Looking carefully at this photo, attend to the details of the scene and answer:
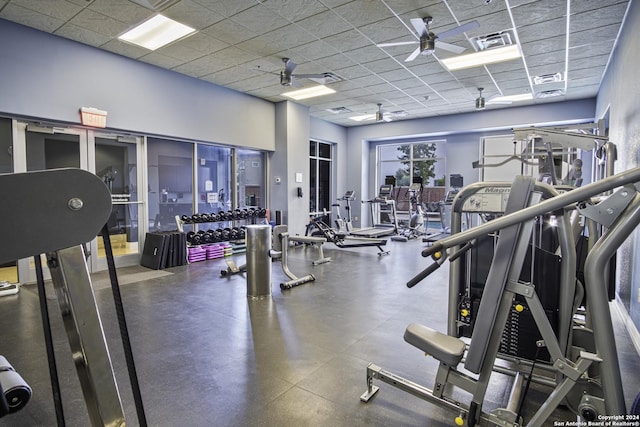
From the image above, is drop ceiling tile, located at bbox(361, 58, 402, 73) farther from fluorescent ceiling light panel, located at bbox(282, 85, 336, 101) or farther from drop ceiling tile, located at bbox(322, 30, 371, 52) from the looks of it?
fluorescent ceiling light panel, located at bbox(282, 85, 336, 101)

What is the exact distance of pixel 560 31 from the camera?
15.5 feet

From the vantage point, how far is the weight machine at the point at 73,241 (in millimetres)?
577

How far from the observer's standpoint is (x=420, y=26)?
167 inches

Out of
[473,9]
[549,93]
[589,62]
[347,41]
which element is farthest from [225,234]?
[549,93]

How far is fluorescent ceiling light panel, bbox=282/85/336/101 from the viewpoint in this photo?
24.5 ft

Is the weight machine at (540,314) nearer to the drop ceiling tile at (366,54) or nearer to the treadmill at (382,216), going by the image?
the drop ceiling tile at (366,54)

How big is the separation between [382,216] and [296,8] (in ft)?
29.0

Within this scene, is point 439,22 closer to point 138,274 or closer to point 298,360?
point 298,360

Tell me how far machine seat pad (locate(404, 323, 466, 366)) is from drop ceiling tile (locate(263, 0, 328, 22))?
3.73 metres

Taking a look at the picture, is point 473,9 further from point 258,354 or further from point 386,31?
point 258,354

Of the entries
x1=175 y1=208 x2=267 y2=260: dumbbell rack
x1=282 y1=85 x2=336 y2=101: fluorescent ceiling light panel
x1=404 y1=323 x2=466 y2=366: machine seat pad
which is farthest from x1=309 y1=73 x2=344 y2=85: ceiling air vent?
x1=404 y1=323 x2=466 y2=366: machine seat pad

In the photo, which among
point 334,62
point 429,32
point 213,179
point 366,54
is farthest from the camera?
point 213,179

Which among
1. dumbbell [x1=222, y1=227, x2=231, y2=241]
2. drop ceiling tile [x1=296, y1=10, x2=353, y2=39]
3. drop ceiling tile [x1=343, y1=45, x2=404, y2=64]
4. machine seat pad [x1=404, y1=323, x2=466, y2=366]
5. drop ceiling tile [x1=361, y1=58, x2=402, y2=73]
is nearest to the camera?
machine seat pad [x1=404, y1=323, x2=466, y2=366]

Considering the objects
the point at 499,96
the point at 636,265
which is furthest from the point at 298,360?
the point at 499,96
